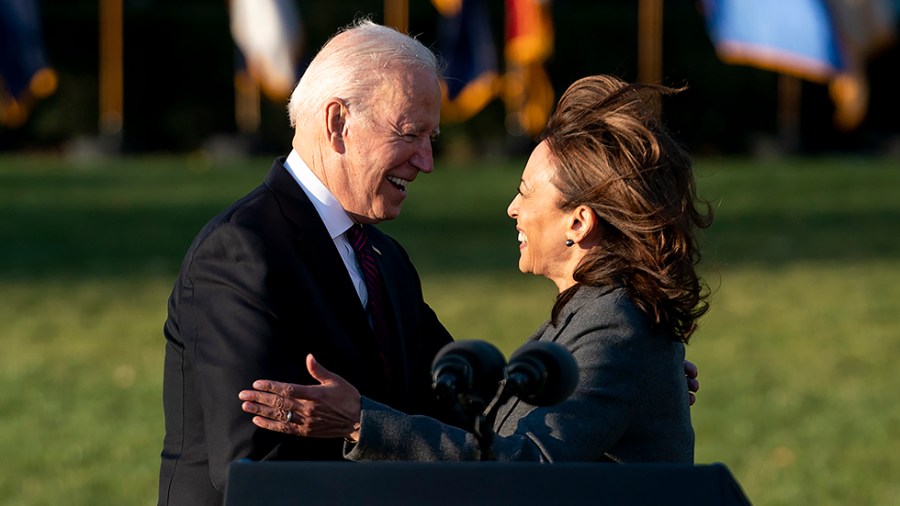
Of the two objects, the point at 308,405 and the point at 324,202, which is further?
the point at 324,202

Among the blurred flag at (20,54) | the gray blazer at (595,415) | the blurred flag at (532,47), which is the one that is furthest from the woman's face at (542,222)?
the blurred flag at (20,54)

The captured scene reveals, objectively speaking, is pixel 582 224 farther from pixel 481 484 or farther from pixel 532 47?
pixel 532 47

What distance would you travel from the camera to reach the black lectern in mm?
2617

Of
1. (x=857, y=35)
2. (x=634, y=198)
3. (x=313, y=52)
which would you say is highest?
(x=634, y=198)

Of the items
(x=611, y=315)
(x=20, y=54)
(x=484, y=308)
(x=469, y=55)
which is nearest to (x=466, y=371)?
(x=611, y=315)

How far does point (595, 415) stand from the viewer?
11.1 ft

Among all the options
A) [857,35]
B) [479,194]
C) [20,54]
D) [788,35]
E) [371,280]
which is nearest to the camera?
[371,280]

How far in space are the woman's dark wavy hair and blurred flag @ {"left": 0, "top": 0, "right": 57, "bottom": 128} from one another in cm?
2124

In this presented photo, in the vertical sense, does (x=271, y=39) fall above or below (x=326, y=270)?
below

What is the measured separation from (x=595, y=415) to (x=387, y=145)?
2.92 feet

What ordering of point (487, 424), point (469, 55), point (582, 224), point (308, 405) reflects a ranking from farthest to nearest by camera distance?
point (469, 55)
point (582, 224)
point (308, 405)
point (487, 424)

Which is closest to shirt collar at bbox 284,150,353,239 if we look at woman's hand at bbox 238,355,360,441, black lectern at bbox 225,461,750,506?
woman's hand at bbox 238,355,360,441

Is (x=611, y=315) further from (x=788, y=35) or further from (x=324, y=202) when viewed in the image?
(x=788, y=35)

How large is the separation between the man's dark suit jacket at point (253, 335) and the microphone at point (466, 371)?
81cm
